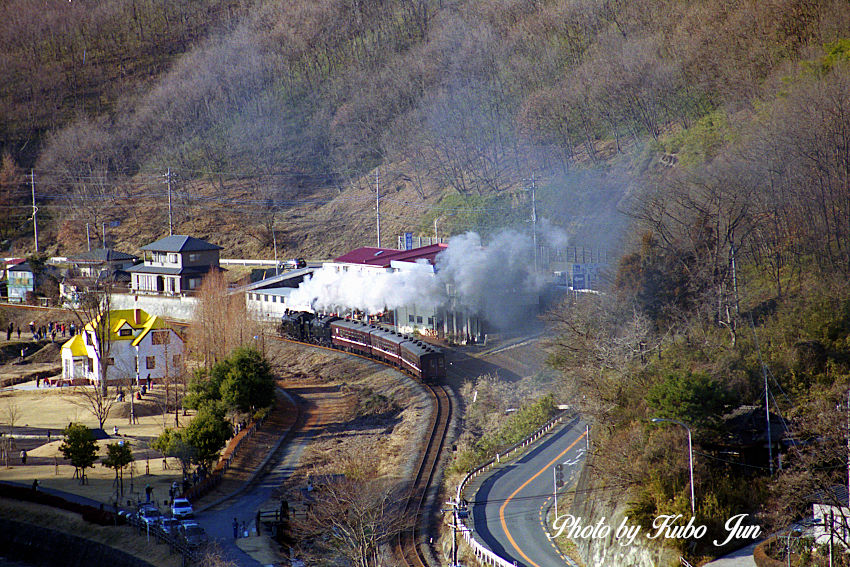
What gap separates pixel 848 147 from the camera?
3419 centimetres

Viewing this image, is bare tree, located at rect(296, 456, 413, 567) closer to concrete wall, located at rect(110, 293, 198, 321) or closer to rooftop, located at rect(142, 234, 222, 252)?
concrete wall, located at rect(110, 293, 198, 321)

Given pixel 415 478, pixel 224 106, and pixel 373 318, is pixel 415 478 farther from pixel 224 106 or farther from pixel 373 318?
pixel 224 106

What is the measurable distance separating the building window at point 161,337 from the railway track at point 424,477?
16920 mm

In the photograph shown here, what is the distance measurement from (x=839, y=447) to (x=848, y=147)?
19.5 m

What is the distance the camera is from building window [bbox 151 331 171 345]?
157ft

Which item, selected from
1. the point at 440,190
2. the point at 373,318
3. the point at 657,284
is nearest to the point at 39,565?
the point at 657,284

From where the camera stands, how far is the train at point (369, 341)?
40.0m

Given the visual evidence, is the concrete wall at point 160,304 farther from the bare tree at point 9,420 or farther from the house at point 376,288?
the bare tree at point 9,420

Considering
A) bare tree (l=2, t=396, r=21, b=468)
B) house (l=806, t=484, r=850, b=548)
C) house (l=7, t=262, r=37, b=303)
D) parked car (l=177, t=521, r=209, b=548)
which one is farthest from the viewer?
house (l=7, t=262, r=37, b=303)

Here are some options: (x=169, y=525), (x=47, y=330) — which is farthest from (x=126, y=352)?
(x=169, y=525)

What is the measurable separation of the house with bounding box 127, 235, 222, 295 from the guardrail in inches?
1480

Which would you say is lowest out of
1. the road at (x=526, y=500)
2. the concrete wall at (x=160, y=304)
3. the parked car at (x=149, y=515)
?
the parked car at (x=149, y=515)

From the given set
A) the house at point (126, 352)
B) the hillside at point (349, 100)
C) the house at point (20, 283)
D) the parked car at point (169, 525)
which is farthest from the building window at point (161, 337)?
the house at point (20, 283)

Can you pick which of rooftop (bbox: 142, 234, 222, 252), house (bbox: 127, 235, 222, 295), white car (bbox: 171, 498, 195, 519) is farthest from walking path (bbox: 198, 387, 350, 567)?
rooftop (bbox: 142, 234, 222, 252)
